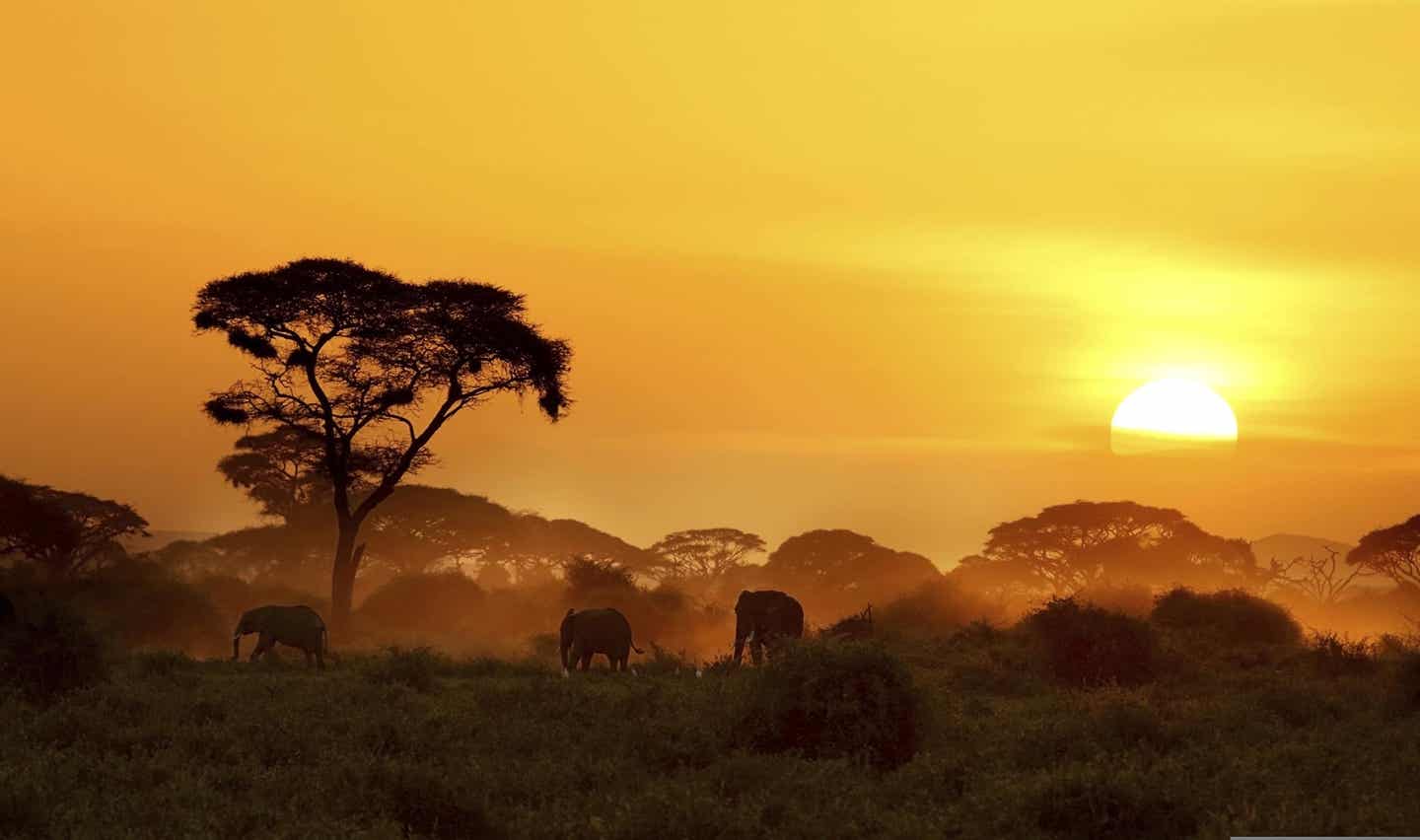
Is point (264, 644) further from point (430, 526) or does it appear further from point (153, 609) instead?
point (430, 526)

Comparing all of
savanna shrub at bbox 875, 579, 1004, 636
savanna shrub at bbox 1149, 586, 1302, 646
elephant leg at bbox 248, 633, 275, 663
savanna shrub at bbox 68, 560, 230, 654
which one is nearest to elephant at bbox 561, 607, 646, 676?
elephant leg at bbox 248, 633, 275, 663

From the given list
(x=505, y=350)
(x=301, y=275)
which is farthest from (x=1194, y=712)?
(x=301, y=275)

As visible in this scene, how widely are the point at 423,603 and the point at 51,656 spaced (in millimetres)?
29560

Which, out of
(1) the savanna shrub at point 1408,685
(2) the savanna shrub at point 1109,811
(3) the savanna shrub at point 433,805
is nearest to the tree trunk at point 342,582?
(3) the savanna shrub at point 433,805

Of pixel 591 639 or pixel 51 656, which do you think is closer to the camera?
pixel 51 656

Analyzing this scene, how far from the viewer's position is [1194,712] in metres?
20.2

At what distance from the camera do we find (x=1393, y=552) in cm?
6988

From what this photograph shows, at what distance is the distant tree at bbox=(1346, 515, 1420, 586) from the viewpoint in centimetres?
6881

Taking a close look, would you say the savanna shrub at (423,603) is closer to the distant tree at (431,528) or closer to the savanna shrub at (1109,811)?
the distant tree at (431,528)

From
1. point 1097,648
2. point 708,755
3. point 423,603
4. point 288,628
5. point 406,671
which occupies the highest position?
point 423,603

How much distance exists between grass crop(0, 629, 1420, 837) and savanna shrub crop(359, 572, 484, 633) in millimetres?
25888

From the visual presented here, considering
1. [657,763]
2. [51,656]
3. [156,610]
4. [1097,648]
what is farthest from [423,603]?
[657,763]

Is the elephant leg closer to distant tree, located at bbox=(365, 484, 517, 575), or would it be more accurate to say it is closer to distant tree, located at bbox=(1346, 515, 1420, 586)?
distant tree, located at bbox=(365, 484, 517, 575)

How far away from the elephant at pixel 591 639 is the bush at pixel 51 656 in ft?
30.7
